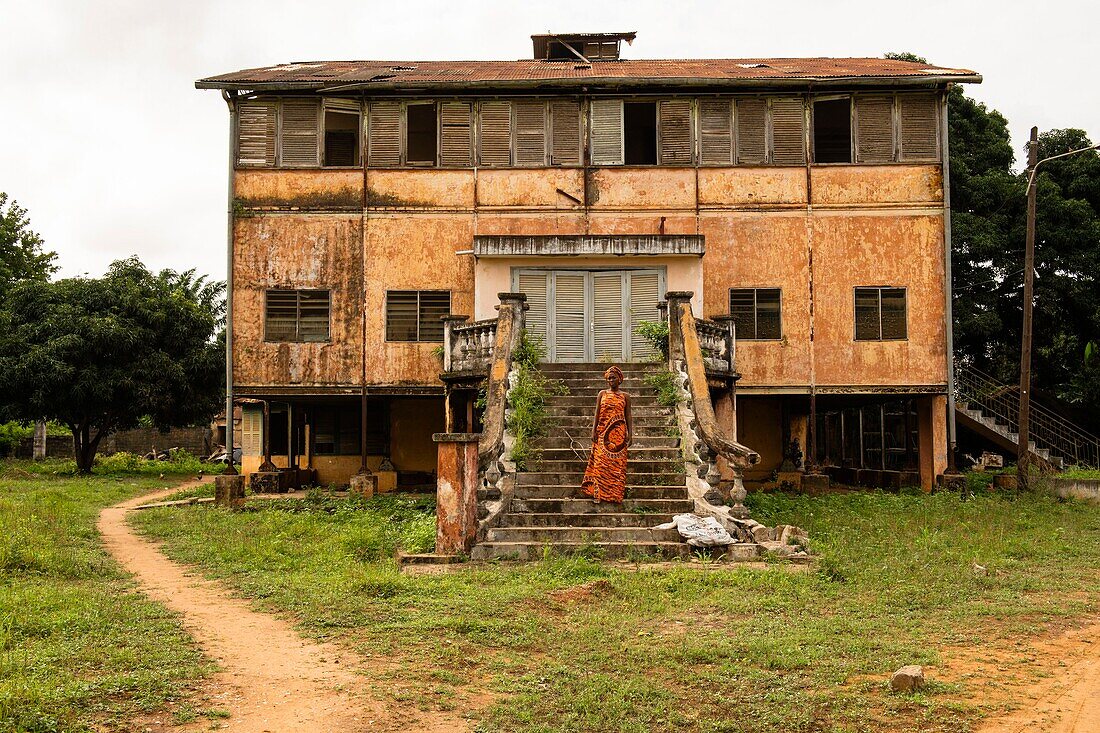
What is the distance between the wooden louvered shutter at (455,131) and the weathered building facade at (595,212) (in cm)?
4

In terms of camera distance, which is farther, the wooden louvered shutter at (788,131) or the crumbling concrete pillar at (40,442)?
the crumbling concrete pillar at (40,442)

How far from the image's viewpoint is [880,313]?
20797 mm

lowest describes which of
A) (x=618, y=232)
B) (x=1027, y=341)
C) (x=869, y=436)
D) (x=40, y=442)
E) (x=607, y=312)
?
(x=40, y=442)

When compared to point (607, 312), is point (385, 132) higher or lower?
higher

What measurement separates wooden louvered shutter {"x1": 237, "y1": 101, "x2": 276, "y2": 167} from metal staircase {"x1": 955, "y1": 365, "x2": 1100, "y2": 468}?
16.3m

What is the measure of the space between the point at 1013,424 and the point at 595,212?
12980mm

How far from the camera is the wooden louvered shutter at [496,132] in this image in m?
21.0

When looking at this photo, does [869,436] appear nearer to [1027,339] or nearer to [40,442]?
[1027,339]

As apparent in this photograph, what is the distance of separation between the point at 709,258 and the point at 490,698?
15.2m

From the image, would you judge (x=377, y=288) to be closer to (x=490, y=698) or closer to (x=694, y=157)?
(x=694, y=157)

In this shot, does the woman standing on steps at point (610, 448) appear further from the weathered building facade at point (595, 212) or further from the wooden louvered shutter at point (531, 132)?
the wooden louvered shutter at point (531, 132)

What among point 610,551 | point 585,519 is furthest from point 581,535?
point 610,551

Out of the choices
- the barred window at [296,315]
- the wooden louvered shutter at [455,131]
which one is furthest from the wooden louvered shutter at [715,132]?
the barred window at [296,315]

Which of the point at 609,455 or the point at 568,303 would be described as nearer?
the point at 609,455
